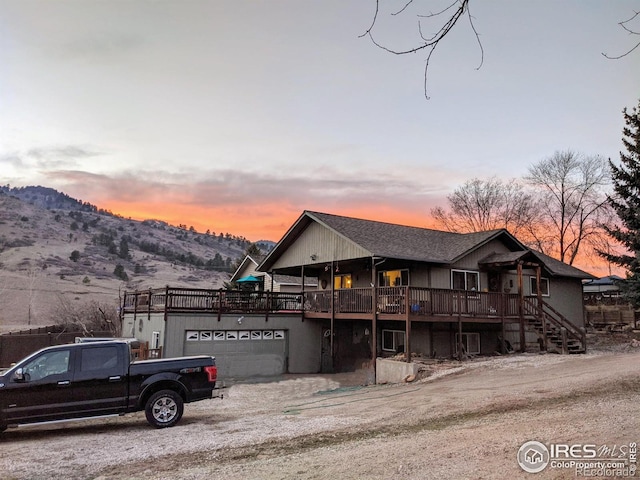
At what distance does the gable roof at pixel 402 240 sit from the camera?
20828 mm

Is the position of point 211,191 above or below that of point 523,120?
above

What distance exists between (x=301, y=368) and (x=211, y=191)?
23.8 meters

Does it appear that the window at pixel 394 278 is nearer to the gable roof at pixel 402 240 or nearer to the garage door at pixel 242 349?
the gable roof at pixel 402 240

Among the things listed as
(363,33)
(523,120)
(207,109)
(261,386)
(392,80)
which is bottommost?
(261,386)

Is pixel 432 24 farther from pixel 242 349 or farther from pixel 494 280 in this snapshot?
pixel 494 280

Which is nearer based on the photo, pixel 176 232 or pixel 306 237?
pixel 306 237

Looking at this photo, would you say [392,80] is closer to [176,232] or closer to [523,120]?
[523,120]

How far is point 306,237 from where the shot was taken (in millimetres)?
25984

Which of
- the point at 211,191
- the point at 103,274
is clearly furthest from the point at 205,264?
the point at 211,191

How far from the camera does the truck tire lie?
34.0 feet

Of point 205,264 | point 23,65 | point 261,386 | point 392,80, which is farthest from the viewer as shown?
point 205,264

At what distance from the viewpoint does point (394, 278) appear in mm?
23141

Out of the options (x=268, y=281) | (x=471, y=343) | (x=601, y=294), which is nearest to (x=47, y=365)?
(x=471, y=343)

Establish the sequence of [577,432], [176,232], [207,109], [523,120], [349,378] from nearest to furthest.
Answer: [577,432] < [523,120] < [207,109] < [349,378] < [176,232]
